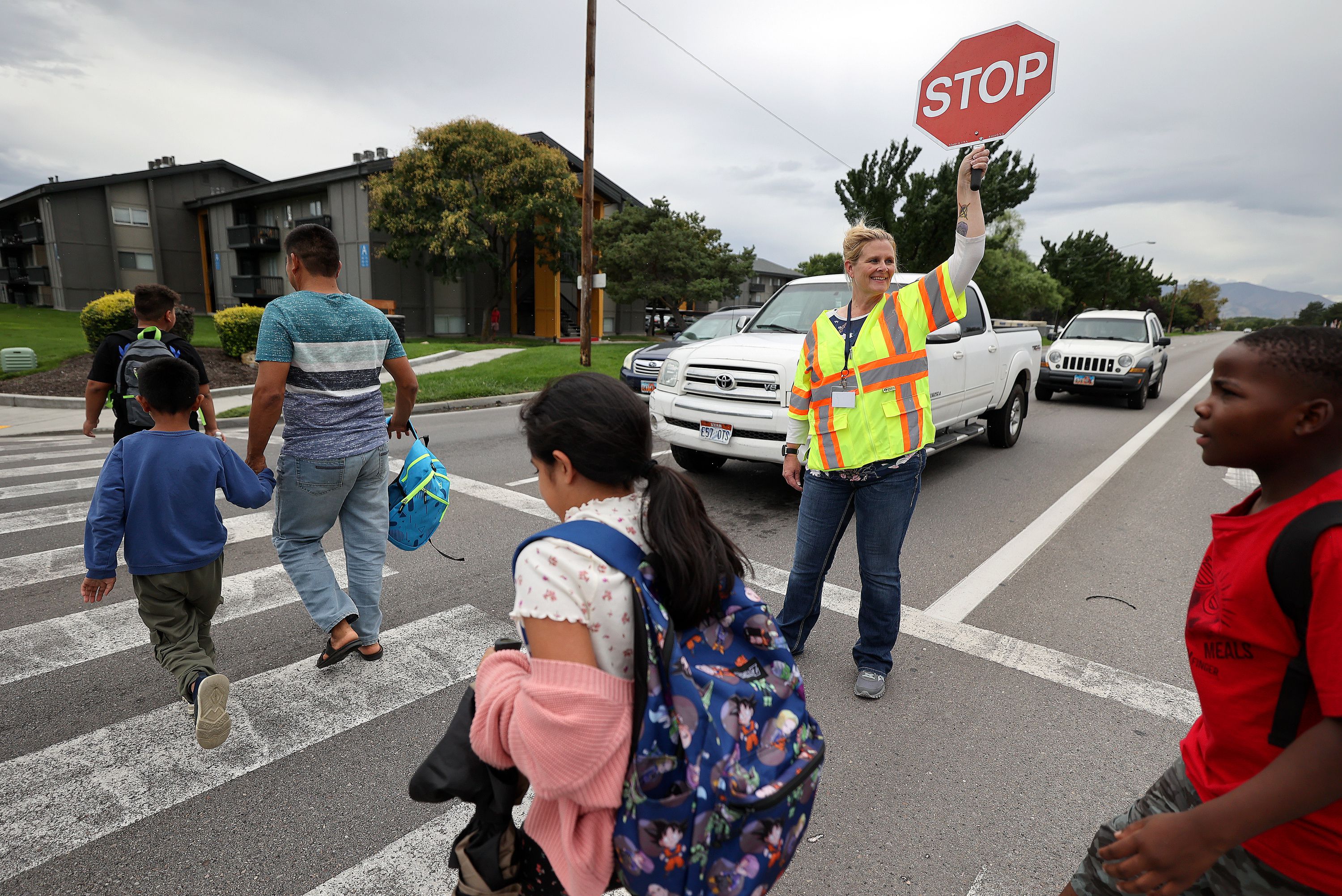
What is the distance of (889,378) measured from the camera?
3158 mm

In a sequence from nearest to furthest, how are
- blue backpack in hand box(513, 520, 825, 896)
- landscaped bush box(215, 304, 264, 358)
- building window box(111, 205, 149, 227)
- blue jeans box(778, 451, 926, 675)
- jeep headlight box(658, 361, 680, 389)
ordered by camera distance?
blue backpack in hand box(513, 520, 825, 896), blue jeans box(778, 451, 926, 675), jeep headlight box(658, 361, 680, 389), landscaped bush box(215, 304, 264, 358), building window box(111, 205, 149, 227)

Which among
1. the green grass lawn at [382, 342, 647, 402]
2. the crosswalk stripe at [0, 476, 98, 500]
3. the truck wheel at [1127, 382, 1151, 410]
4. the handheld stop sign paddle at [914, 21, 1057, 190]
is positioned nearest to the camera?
the handheld stop sign paddle at [914, 21, 1057, 190]

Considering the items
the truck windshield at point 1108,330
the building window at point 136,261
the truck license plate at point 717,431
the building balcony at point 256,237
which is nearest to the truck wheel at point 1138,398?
the truck windshield at point 1108,330

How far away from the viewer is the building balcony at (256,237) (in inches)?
1325

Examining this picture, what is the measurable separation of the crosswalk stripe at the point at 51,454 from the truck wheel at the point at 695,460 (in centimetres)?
647

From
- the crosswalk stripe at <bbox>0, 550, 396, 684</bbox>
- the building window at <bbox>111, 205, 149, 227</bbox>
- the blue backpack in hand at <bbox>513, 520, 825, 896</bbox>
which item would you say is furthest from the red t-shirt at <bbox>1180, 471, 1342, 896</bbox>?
the building window at <bbox>111, 205, 149, 227</bbox>

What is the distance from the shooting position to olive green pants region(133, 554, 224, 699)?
2.79 m

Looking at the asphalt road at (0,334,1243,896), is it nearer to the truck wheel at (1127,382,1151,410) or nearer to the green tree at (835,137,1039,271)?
the truck wheel at (1127,382,1151,410)

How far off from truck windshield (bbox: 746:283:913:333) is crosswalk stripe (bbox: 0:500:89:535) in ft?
19.7

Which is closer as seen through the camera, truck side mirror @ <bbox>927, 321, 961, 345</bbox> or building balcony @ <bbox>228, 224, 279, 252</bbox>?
truck side mirror @ <bbox>927, 321, 961, 345</bbox>

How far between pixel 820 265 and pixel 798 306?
64.2 meters

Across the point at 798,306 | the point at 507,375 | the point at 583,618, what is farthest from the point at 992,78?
the point at 507,375

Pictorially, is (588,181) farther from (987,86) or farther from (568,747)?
(568,747)

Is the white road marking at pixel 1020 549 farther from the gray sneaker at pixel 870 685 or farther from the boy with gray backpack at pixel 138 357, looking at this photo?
the boy with gray backpack at pixel 138 357
